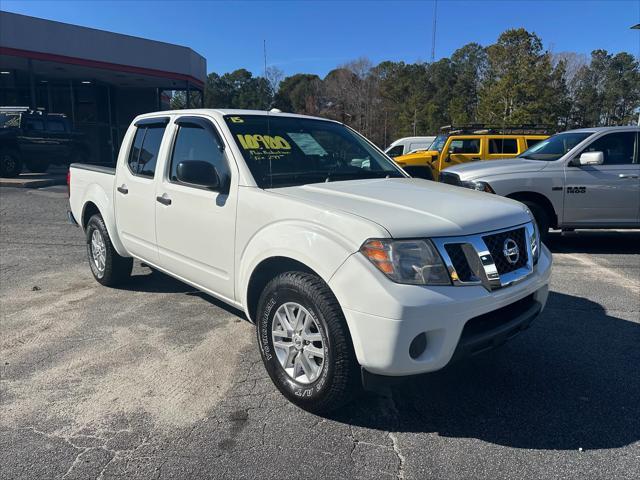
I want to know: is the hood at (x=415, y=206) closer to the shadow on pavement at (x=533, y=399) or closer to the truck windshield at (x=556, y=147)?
the shadow on pavement at (x=533, y=399)

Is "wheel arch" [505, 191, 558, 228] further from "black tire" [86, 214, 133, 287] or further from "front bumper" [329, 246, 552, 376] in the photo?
"black tire" [86, 214, 133, 287]

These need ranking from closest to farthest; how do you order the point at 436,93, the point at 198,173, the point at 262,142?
the point at 198,173 → the point at 262,142 → the point at 436,93

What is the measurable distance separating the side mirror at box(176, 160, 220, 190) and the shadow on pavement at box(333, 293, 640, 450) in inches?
68.9

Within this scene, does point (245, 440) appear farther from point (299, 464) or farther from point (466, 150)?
point (466, 150)

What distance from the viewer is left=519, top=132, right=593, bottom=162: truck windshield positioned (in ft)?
25.6

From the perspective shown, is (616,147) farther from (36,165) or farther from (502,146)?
(36,165)

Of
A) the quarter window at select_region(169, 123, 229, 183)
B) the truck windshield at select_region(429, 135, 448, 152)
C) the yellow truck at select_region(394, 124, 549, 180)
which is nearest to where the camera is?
the quarter window at select_region(169, 123, 229, 183)

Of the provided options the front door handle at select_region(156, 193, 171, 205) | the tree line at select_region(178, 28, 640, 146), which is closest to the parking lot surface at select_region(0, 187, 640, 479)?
the front door handle at select_region(156, 193, 171, 205)

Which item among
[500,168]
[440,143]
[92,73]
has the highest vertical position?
[92,73]

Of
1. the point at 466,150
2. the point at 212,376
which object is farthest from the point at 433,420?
the point at 466,150

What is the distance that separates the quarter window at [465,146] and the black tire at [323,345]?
501 inches

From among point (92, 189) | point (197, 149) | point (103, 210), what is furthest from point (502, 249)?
point (92, 189)

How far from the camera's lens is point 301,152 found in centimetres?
390

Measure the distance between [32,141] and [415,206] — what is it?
1648 centimetres
